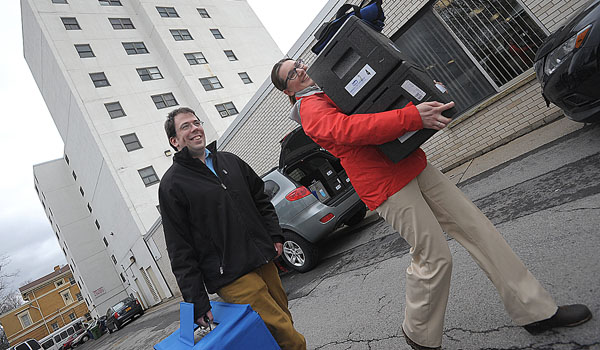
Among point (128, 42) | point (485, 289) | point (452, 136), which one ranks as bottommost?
point (485, 289)

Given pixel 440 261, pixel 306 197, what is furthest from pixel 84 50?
pixel 440 261

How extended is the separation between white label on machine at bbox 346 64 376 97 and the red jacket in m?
0.14

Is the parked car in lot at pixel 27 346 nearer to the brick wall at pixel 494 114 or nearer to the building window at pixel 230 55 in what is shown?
the building window at pixel 230 55

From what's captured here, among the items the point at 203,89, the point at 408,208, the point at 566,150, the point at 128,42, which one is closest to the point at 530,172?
the point at 566,150

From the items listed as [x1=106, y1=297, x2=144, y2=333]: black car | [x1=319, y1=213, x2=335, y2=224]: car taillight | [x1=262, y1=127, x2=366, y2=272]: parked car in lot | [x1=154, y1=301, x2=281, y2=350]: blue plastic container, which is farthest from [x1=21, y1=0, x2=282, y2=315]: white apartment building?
[x1=154, y1=301, x2=281, y2=350]: blue plastic container

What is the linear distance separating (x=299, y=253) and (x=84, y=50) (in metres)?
26.3

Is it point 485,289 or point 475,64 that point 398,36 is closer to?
point 475,64

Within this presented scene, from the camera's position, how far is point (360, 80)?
5.92 ft

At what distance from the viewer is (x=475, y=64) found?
641cm

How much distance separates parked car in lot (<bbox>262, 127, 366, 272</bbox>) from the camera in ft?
18.0

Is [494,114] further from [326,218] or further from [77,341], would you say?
[77,341]

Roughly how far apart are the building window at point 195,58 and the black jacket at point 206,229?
27.0 m

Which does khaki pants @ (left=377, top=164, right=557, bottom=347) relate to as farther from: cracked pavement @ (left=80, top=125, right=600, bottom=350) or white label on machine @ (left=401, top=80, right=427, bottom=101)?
white label on machine @ (left=401, top=80, right=427, bottom=101)

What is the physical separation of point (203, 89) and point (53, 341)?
77.6 feet
